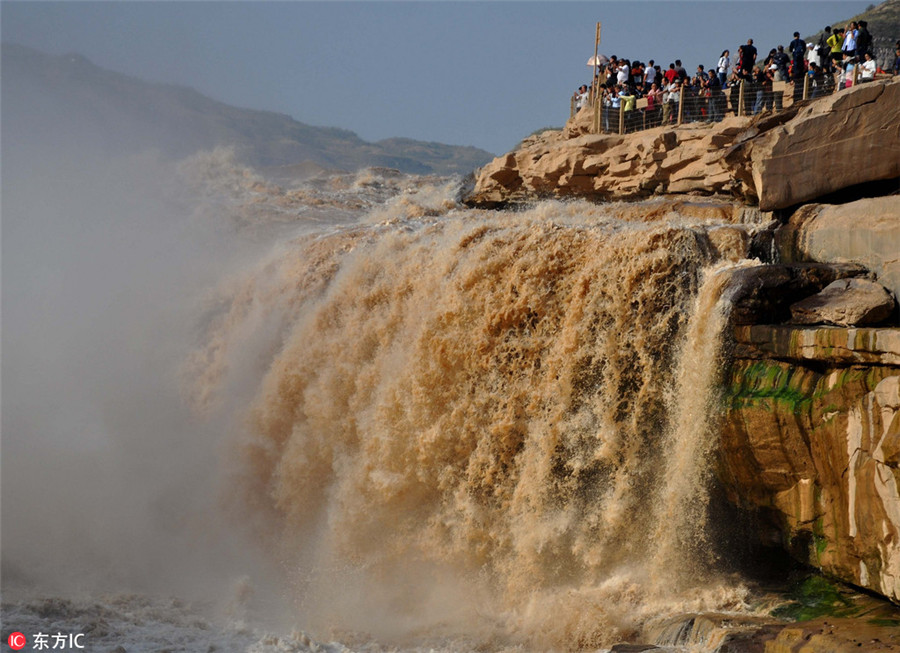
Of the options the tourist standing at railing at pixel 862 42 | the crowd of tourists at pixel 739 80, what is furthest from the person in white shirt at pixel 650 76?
the tourist standing at railing at pixel 862 42

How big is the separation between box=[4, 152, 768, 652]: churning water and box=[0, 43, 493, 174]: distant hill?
10.1 meters

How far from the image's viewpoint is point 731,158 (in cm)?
930

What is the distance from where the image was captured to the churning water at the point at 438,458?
720 centimetres

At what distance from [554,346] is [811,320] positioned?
230 cm

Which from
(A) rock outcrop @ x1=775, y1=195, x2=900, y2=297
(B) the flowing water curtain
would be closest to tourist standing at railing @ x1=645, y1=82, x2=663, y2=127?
(B) the flowing water curtain

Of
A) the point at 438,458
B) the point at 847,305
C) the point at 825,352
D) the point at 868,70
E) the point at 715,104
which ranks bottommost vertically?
the point at 438,458

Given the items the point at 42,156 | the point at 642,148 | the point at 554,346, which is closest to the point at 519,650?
the point at 554,346

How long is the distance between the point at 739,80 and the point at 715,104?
46 centimetres

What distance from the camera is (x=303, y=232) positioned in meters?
14.4

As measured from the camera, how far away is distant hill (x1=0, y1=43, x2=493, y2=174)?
2150 centimetres

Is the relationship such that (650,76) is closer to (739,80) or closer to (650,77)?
(650,77)

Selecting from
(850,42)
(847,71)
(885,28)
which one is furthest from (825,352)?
(885,28)

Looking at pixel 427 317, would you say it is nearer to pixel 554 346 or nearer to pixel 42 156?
pixel 554 346

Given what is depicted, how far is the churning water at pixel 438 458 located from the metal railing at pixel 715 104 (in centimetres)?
275
